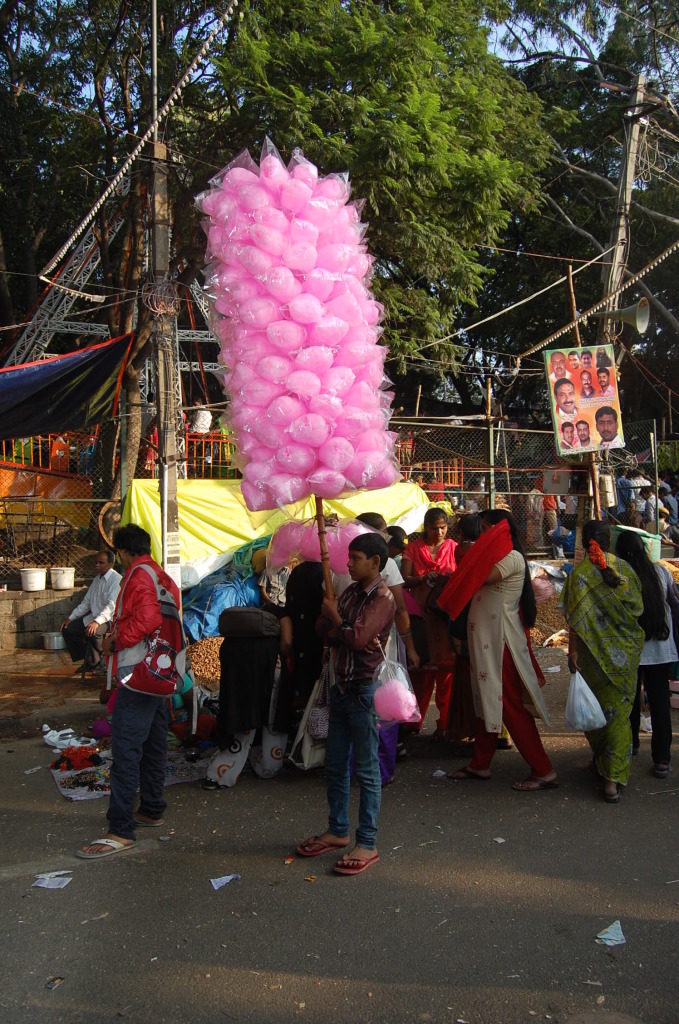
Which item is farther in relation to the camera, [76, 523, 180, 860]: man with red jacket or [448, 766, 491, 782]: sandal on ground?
[448, 766, 491, 782]: sandal on ground

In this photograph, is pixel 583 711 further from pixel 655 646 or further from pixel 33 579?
pixel 33 579

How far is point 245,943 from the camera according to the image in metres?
3.37

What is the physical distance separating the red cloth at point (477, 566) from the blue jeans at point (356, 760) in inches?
47.0

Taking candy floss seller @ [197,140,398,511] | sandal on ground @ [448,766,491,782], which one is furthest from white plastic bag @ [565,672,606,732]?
candy floss seller @ [197,140,398,511]

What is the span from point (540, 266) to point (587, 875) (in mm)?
19577

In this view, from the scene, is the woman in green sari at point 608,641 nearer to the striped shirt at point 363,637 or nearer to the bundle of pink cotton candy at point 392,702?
the bundle of pink cotton candy at point 392,702

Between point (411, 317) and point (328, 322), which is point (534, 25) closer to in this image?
point (411, 317)

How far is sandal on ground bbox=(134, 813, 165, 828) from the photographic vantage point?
472 cm

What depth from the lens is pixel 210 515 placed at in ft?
33.8

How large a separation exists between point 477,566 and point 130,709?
2.15m

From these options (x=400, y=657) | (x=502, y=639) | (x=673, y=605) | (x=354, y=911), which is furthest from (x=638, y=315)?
(x=354, y=911)

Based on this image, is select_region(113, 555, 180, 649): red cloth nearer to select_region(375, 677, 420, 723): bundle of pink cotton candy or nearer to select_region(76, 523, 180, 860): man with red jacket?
select_region(76, 523, 180, 860): man with red jacket

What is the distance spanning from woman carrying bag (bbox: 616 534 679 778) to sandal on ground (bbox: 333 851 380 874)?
7.64 feet

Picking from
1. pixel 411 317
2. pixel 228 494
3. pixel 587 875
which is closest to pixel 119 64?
pixel 411 317
